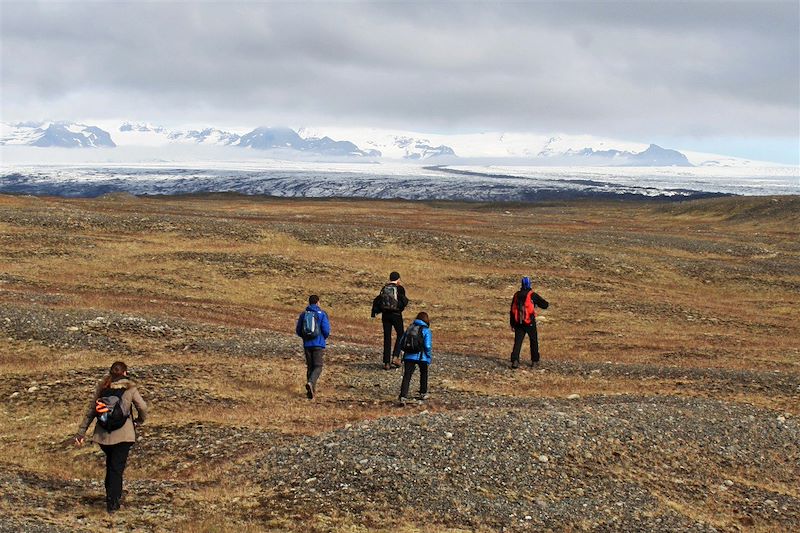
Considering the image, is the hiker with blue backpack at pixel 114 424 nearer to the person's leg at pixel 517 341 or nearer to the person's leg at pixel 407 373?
the person's leg at pixel 407 373

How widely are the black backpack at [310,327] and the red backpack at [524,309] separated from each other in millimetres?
7611

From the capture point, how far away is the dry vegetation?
15.2m

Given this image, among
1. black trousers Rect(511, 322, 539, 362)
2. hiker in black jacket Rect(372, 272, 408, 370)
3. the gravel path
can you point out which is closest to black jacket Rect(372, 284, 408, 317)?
hiker in black jacket Rect(372, 272, 408, 370)

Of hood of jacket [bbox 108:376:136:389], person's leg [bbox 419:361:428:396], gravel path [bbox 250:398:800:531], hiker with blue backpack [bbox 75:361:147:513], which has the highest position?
hood of jacket [bbox 108:376:136:389]

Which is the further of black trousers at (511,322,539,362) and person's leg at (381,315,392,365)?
black trousers at (511,322,539,362)

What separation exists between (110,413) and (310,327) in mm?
8185

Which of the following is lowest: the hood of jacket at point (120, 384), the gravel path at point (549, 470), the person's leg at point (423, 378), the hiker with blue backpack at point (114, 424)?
the gravel path at point (549, 470)

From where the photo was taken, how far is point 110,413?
13.2 metres

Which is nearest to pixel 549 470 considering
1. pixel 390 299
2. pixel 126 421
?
pixel 126 421

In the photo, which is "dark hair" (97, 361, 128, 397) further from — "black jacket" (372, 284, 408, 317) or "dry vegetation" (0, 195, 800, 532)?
"black jacket" (372, 284, 408, 317)

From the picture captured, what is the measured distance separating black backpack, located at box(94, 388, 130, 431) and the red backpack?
1509 centimetres

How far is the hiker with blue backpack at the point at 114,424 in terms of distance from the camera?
1323cm

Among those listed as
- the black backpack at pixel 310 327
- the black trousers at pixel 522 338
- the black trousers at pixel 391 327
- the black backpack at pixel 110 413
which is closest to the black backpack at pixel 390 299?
the black trousers at pixel 391 327

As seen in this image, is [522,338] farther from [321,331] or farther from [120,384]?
[120,384]
